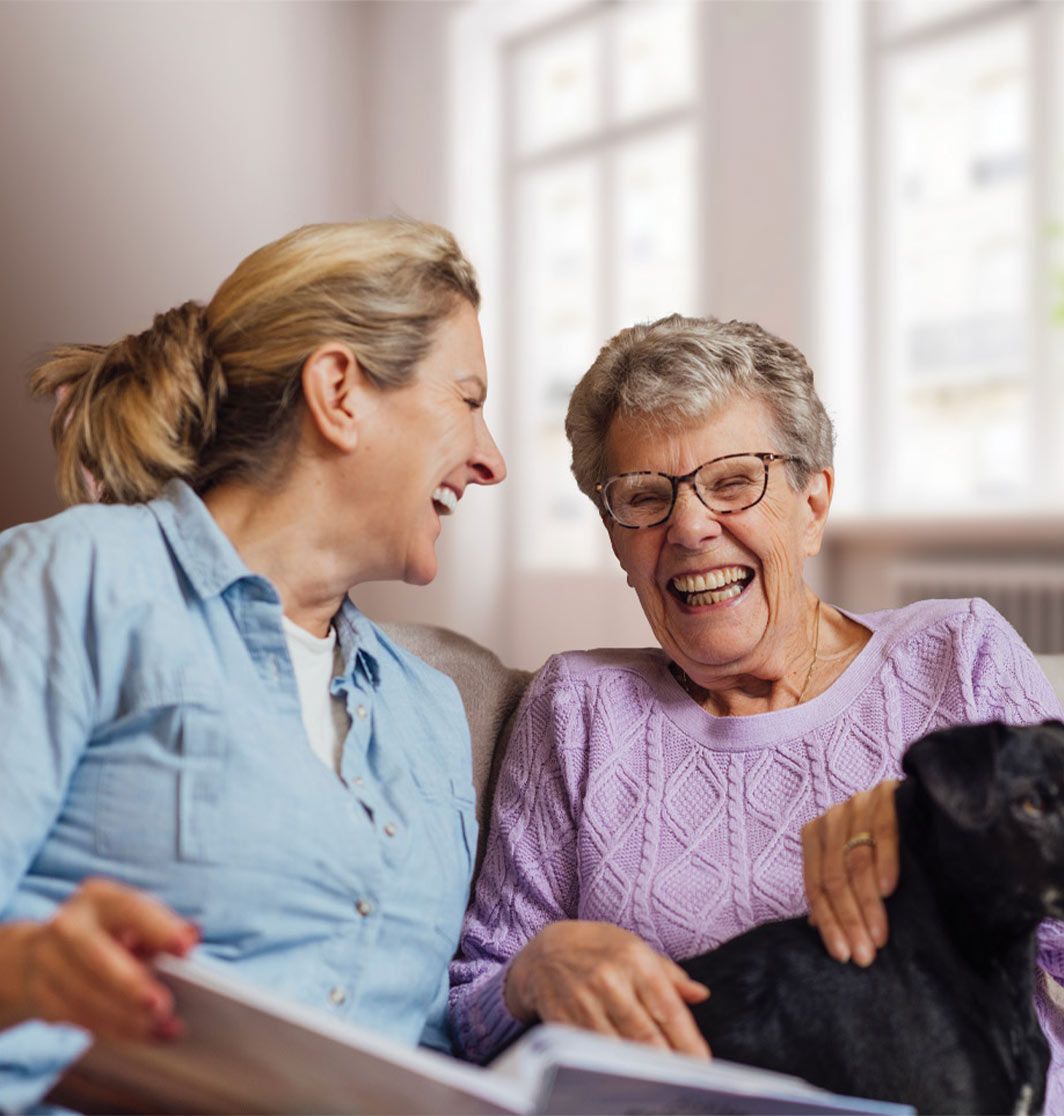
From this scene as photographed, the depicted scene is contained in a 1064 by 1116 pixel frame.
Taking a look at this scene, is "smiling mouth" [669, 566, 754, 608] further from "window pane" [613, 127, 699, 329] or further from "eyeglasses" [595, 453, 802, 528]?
"window pane" [613, 127, 699, 329]

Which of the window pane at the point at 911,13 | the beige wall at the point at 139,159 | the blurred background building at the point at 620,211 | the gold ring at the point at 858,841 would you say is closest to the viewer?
the gold ring at the point at 858,841

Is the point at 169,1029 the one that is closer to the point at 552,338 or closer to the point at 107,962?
the point at 107,962

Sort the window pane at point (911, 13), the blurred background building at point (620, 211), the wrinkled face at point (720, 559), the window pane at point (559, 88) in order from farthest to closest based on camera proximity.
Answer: the window pane at point (559, 88)
the window pane at point (911, 13)
the blurred background building at point (620, 211)
the wrinkled face at point (720, 559)

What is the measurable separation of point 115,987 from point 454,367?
0.70 metres

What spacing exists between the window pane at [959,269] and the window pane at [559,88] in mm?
1448

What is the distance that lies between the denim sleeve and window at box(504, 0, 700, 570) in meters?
4.04

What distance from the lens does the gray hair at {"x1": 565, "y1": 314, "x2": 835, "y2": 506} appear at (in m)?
1.37

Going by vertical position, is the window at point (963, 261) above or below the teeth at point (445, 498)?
above

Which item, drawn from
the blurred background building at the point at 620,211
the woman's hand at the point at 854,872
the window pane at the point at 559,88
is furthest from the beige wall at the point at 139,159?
the woman's hand at the point at 854,872

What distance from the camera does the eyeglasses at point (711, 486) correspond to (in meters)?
1.38

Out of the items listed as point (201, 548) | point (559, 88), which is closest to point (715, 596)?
point (201, 548)

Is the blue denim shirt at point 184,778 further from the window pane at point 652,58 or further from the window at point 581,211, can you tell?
the window pane at point 652,58

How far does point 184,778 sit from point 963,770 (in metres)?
0.60

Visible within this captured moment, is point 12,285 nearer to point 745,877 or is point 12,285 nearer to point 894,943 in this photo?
point 745,877
